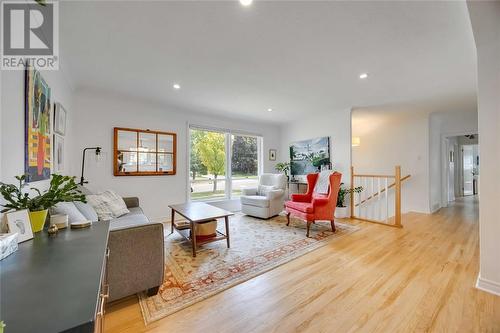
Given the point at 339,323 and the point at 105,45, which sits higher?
the point at 105,45

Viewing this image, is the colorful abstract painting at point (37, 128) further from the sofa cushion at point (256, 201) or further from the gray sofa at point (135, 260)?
the sofa cushion at point (256, 201)

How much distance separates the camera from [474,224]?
3.76 m

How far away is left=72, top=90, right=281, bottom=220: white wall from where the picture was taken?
11.1ft

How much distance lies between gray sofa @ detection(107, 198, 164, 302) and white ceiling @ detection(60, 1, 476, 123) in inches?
67.4

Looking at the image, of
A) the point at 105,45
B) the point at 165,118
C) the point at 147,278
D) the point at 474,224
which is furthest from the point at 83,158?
the point at 474,224

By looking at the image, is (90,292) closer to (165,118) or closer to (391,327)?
(391,327)

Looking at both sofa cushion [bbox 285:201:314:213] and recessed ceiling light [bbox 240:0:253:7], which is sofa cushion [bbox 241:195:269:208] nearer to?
sofa cushion [bbox 285:201:314:213]

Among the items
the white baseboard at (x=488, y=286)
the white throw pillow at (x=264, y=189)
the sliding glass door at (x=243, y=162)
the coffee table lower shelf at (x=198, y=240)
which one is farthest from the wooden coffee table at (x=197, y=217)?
the white baseboard at (x=488, y=286)

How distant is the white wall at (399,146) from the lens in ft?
15.6

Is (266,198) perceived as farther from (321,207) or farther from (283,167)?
(283,167)

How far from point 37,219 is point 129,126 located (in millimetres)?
2876

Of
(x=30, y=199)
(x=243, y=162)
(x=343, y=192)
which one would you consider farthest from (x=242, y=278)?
(x=243, y=162)

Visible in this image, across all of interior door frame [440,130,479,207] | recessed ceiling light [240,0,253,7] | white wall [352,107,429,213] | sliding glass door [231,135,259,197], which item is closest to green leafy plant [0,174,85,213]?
recessed ceiling light [240,0,253,7]

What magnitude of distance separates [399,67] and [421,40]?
57cm
